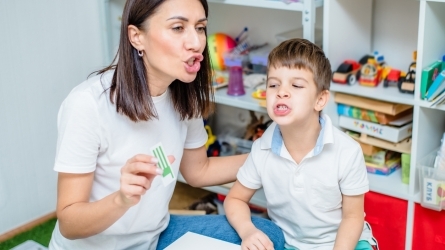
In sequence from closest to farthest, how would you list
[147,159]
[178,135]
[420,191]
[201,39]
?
[147,159]
[201,39]
[178,135]
[420,191]

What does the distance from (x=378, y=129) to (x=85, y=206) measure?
0.97 metres

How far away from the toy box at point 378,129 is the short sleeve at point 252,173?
0.47 m

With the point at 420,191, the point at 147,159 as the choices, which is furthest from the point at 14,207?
the point at 420,191

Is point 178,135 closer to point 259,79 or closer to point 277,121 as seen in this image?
point 277,121

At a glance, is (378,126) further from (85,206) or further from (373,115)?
(85,206)

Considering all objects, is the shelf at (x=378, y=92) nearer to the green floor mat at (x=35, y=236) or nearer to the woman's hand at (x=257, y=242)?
the woman's hand at (x=257, y=242)

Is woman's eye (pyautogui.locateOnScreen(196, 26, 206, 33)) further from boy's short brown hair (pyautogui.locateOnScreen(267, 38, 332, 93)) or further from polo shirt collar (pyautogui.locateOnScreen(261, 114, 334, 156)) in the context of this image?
polo shirt collar (pyautogui.locateOnScreen(261, 114, 334, 156))

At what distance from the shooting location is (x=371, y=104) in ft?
6.12

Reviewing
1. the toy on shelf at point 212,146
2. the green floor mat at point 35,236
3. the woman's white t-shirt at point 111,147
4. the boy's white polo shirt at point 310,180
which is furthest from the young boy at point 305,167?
the green floor mat at point 35,236

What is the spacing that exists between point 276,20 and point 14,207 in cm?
120

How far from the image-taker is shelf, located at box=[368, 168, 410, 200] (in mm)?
1824

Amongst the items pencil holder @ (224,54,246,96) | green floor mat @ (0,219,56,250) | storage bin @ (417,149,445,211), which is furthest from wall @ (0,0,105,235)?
storage bin @ (417,149,445,211)

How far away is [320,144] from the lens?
57.8 inches

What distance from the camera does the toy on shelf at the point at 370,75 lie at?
1.87 meters
